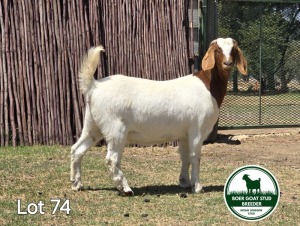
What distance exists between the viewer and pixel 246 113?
49.3 ft

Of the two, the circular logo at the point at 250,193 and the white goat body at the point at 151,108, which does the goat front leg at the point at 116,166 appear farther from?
the circular logo at the point at 250,193

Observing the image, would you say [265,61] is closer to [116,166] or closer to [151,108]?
[151,108]

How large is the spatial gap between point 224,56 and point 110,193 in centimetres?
218

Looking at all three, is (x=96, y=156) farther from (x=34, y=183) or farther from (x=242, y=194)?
(x=242, y=194)

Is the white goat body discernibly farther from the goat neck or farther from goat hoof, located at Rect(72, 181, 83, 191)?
goat hoof, located at Rect(72, 181, 83, 191)

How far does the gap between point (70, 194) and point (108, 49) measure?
4456mm

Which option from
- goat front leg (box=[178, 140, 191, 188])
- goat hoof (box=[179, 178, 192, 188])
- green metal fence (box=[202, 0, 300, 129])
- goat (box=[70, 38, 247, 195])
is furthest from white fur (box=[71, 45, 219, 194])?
green metal fence (box=[202, 0, 300, 129])

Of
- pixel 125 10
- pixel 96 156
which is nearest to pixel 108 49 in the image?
pixel 125 10

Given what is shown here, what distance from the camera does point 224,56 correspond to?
7.34 metres

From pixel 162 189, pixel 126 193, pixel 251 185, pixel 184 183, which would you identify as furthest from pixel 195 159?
pixel 251 185

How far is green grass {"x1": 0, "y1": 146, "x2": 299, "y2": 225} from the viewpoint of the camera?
606cm

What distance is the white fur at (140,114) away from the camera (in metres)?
7.02

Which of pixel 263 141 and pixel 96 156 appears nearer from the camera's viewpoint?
pixel 96 156

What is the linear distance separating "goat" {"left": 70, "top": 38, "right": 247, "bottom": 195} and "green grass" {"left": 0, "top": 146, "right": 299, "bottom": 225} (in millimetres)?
324
